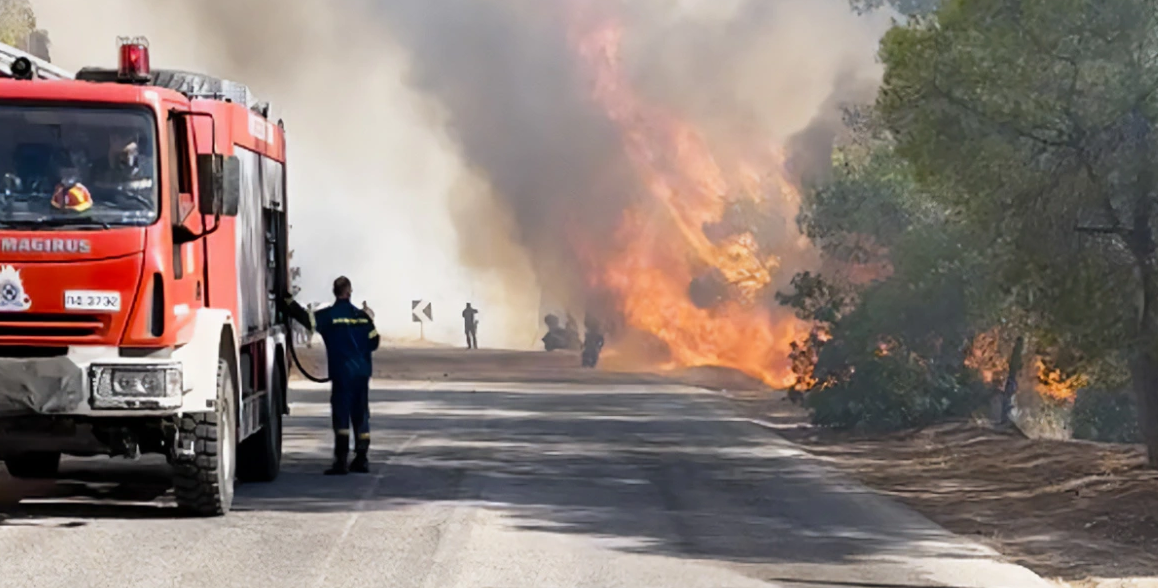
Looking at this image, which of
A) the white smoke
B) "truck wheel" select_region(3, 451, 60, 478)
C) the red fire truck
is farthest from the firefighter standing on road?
the white smoke

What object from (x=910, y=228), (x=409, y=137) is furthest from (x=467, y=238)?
(x=910, y=228)

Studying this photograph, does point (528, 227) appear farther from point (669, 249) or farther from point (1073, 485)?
point (1073, 485)

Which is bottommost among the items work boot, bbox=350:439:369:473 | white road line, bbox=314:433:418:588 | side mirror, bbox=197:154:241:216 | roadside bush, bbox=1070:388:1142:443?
roadside bush, bbox=1070:388:1142:443

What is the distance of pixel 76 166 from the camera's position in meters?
13.6

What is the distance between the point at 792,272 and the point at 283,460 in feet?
102

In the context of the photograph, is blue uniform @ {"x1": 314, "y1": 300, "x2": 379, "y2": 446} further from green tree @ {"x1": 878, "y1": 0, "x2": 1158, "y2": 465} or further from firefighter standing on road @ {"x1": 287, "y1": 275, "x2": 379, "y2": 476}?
green tree @ {"x1": 878, "y1": 0, "x2": 1158, "y2": 465}

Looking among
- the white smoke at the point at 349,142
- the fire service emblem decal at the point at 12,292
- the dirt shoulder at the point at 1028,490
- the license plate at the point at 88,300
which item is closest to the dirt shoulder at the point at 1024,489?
the dirt shoulder at the point at 1028,490

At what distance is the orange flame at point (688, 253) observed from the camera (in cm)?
4912

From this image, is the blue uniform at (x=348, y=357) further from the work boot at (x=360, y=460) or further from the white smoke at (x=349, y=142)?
the white smoke at (x=349, y=142)

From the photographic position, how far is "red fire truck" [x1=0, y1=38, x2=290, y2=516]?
13367 mm

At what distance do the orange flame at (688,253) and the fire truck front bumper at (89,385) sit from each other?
107 feet

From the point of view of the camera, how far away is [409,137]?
276ft

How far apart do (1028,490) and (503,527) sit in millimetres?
7017

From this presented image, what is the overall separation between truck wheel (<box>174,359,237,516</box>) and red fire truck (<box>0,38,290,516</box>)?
0.05 ft
